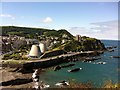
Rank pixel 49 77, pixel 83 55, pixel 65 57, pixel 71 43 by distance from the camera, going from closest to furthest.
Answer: pixel 49 77 → pixel 65 57 → pixel 83 55 → pixel 71 43

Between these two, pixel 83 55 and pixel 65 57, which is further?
pixel 83 55

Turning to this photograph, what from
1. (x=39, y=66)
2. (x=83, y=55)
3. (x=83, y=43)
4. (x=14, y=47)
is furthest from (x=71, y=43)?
(x=39, y=66)

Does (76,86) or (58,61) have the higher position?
(76,86)

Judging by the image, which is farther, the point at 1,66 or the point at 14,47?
the point at 14,47

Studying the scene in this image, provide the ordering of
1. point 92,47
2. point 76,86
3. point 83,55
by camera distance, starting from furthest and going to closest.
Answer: point 92,47
point 83,55
point 76,86

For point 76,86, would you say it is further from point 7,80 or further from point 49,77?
point 49,77

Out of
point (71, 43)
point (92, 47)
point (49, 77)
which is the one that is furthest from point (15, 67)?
point (92, 47)

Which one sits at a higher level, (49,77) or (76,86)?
(76,86)

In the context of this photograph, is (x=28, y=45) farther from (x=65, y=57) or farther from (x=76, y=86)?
(x=76, y=86)

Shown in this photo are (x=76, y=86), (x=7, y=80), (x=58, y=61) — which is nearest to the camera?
(x=76, y=86)
